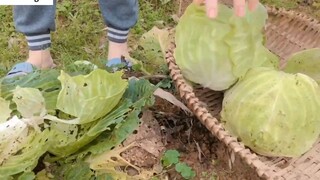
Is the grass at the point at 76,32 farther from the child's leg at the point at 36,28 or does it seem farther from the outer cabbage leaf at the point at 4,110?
the outer cabbage leaf at the point at 4,110

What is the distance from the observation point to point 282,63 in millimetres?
1930

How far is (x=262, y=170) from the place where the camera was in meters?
1.40

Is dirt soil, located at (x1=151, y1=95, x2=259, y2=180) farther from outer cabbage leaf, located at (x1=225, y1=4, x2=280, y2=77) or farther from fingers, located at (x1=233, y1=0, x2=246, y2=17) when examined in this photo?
fingers, located at (x1=233, y1=0, x2=246, y2=17)

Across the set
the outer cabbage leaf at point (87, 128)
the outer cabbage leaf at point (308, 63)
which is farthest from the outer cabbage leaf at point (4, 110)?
the outer cabbage leaf at point (308, 63)

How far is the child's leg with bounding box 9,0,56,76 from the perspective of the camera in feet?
6.22

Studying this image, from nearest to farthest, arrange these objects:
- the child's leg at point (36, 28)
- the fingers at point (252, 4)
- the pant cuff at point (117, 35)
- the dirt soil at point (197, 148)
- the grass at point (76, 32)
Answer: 1. the fingers at point (252, 4)
2. the dirt soil at point (197, 148)
3. the child's leg at point (36, 28)
4. the pant cuff at point (117, 35)
5. the grass at point (76, 32)

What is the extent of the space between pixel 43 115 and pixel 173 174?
0.39 meters

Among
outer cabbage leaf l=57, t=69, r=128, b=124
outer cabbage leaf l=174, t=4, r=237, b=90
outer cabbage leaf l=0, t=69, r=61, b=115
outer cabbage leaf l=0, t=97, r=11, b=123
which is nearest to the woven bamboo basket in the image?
outer cabbage leaf l=174, t=4, r=237, b=90

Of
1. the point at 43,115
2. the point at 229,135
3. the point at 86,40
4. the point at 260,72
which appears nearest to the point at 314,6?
the point at 86,40

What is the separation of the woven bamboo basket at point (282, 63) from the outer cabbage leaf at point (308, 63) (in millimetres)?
202

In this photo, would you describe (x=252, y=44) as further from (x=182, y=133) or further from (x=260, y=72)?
(x=182, y=133)

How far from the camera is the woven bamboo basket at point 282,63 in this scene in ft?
4.67

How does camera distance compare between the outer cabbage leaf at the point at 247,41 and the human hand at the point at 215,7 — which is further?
the outer cabbage leaf at the point at 247,41

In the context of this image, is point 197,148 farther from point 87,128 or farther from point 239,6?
point 239,6
